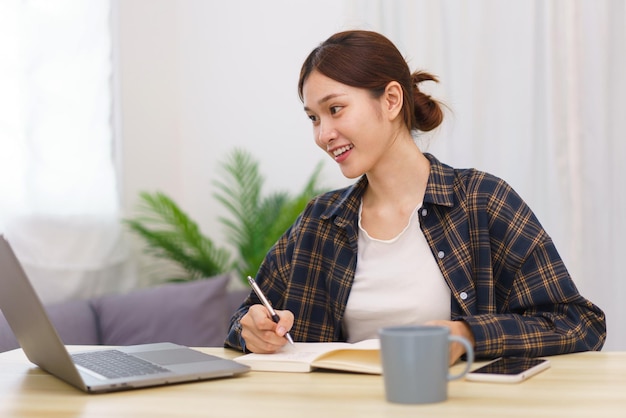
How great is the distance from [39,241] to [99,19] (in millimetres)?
939

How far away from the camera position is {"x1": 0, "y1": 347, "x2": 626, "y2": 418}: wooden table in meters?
1.07

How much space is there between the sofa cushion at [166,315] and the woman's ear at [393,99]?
153 cm

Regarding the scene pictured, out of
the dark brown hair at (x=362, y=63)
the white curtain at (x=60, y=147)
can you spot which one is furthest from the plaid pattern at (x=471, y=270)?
the white curtain at (x=60, y=147)

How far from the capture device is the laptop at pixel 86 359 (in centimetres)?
126

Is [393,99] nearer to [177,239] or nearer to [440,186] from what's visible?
[440,186]

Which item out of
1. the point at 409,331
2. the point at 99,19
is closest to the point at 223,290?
the point at 99,19

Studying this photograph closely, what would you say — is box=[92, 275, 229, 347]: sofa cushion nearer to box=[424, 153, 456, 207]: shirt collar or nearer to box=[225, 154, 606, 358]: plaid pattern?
box=[225, 154, 606, 358]: plaid pattern

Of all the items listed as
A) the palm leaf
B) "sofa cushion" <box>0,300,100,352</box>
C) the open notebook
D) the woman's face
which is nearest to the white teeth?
the woman's face

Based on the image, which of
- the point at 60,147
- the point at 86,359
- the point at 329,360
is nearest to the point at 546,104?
the point at 60,147

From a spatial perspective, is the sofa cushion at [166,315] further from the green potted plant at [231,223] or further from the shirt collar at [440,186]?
the shirt collar at [440,186]

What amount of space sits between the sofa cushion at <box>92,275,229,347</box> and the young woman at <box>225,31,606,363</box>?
4.24 feet

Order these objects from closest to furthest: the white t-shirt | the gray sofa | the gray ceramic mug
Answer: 1. the gray ceramic mug
2. the white t-shirt
3. the gray sofa

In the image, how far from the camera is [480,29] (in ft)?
11.0

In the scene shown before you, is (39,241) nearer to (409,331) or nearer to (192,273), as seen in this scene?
(192,273)
